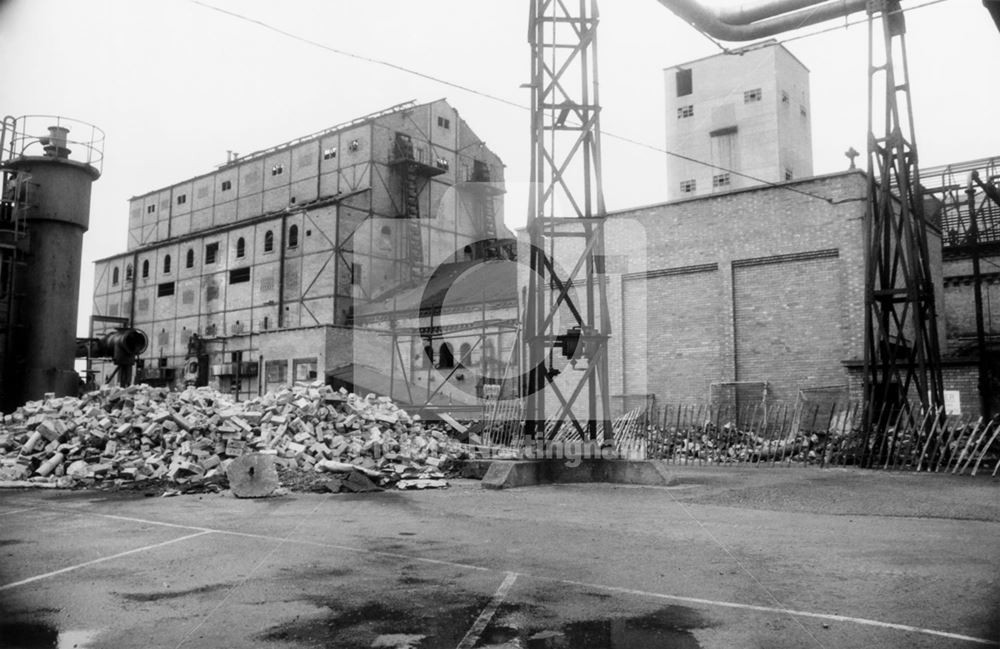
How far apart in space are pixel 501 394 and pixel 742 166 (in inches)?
971

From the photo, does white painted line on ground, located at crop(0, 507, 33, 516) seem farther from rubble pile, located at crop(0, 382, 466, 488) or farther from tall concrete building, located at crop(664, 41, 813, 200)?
tall concrete building, located at crop(664, 41, 813, 200)

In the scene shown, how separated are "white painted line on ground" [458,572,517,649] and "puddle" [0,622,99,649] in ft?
5.86

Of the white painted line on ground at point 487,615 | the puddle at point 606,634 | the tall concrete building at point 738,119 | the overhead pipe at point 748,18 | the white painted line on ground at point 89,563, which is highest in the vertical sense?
the tall concrete building at point 738,119

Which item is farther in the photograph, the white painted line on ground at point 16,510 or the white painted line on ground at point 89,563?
the white painted line on ground at point 16,510

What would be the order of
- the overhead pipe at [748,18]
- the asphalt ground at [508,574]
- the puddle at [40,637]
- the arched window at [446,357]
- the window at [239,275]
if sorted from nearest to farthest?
the puddle at [40,637] → the asphalt ground at [508,574] → the overhead pipe at [748,18] → the arched window at [446,357] → the window at [239,275]

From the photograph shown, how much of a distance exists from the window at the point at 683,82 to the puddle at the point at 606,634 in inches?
1591

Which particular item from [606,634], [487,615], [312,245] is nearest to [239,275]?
[312,245]

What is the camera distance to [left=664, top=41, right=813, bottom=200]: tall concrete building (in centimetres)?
3753

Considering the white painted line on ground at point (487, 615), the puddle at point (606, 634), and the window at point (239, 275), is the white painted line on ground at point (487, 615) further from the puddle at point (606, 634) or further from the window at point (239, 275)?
the window at point (239, 275)

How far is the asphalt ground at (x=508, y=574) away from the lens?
3.64 metres

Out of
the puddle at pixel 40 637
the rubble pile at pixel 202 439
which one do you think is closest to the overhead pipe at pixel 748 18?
the rubble pile at pixel 202 439

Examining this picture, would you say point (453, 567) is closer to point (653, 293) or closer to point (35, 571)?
point (35, 571)

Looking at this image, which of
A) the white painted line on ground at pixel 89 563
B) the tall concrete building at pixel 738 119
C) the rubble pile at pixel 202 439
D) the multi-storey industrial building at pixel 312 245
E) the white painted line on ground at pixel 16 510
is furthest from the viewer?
the tall concrete building at pixel 738 119

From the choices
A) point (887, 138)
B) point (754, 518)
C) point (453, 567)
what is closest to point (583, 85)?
point (887, 138)
